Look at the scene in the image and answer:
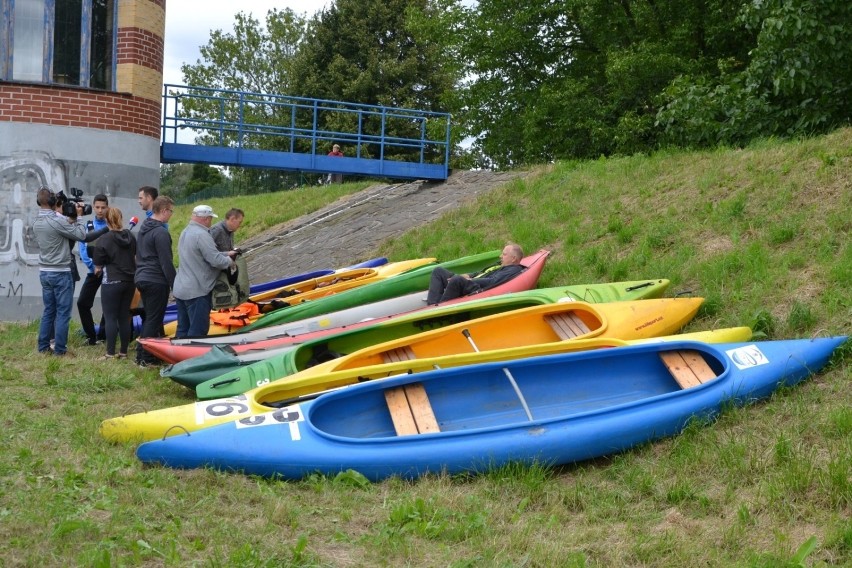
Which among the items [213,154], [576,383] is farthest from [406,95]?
[576,383]

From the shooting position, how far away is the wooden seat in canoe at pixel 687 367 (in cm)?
644

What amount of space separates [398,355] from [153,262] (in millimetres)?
2897

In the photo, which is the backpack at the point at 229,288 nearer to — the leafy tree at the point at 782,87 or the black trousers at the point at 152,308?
the black trousers at the point at 152,308

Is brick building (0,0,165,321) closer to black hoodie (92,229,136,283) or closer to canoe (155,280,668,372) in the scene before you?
black hoodie (92,229,136,283)

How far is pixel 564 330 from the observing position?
8.22 m

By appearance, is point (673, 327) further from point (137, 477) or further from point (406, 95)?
point (406, 95)

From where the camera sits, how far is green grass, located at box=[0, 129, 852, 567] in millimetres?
4113

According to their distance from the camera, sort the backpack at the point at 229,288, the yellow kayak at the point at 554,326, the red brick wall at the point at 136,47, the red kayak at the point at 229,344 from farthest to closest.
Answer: the red brick wall at the point at 136,47 → the backpack at the point at 229,288 → the red kayak at the point at 229,344 → the yellow kayak at the point at 554,326

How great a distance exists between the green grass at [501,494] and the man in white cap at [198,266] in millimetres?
853

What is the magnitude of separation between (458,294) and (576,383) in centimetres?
305

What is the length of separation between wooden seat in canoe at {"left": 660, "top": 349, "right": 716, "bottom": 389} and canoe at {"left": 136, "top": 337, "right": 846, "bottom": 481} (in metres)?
0.01

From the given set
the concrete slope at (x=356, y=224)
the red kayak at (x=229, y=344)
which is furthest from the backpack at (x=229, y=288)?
the concrete slope at (x=356, y=224)

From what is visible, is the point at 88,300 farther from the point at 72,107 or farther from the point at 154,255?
the point at 72,107

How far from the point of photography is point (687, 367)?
6621 millimetres
